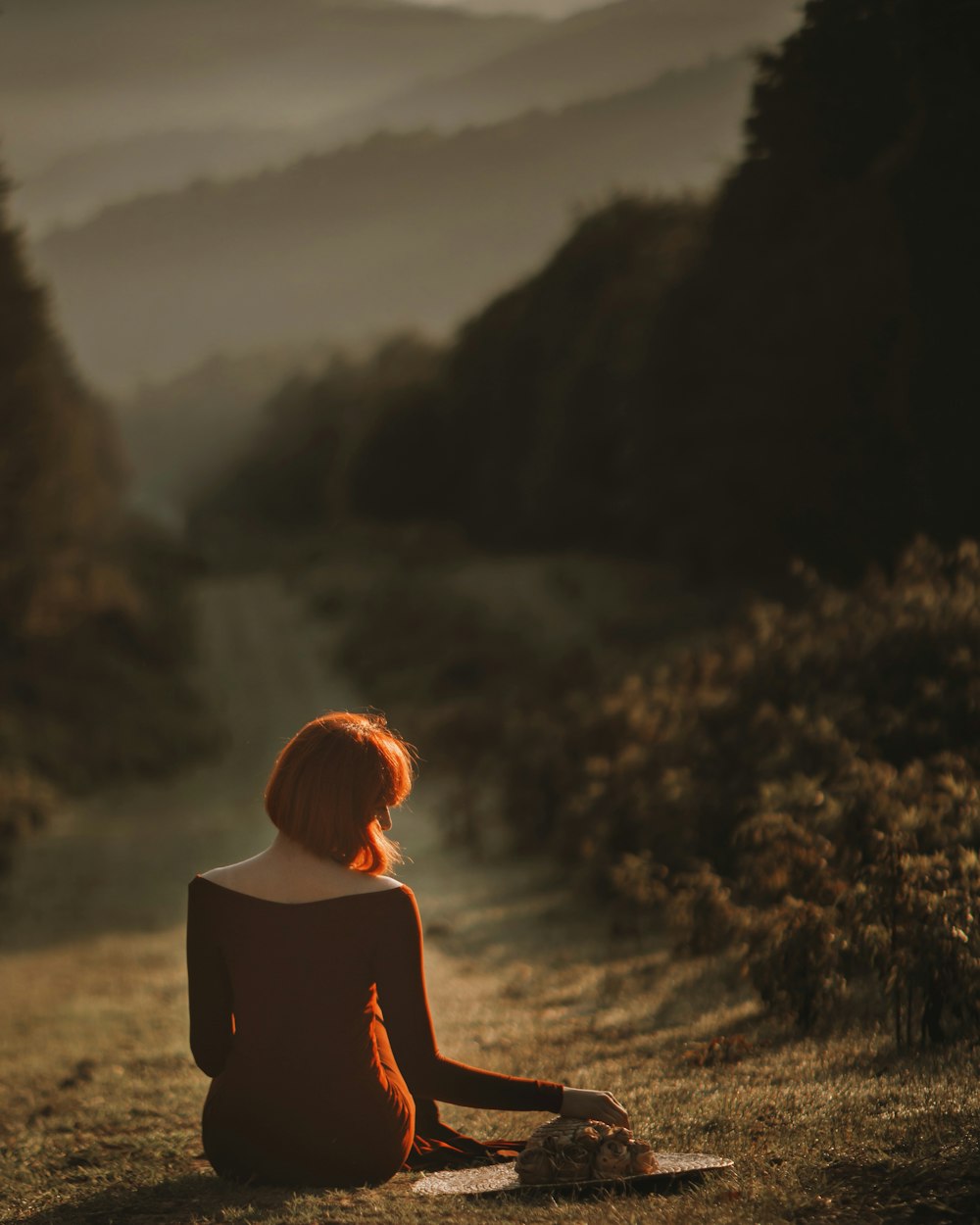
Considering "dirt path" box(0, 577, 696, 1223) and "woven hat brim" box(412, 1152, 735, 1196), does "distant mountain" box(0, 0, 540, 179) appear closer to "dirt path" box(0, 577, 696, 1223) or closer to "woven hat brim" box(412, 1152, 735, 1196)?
"dirt path" box(0, 577, 696, 1223)

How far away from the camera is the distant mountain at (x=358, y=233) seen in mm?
25609

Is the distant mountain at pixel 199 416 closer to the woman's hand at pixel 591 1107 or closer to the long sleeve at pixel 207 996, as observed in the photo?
the long sleeve at pixel 207 996

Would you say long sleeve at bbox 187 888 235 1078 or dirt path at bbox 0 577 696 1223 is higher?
long sleeve at bbox 187 888 235 1078

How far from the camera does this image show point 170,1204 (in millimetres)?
4098

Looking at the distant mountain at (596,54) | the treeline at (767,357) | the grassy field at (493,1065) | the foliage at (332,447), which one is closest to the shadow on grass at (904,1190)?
the grassy field at (493,1065)

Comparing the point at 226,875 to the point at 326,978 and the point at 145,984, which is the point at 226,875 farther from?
the point at 145,984

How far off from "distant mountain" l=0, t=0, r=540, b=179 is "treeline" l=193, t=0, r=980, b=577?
410 centimetres

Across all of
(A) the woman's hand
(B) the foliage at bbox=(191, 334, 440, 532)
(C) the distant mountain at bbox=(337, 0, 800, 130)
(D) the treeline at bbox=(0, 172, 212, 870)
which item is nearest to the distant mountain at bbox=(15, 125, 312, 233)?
(D) the treeline at bbox=(0, 172, 212, 870)

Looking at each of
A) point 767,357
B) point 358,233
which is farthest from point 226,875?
point 358,233

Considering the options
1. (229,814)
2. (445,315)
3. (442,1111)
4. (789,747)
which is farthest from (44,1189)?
(445,315)

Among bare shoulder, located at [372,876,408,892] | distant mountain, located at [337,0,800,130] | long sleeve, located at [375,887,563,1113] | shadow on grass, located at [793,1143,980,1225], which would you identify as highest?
distant mountain, located at [337,0,800,130]

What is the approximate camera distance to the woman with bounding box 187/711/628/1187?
387cm

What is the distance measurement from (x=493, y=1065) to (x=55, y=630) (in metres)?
17.0

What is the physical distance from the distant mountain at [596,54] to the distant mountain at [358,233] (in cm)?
238
